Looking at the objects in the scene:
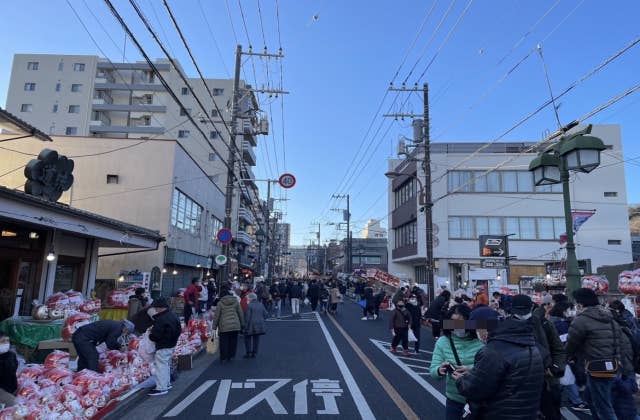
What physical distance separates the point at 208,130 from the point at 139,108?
28.1 feet

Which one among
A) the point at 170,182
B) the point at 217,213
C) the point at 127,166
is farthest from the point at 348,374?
the point at 217,213

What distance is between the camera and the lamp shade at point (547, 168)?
8.57 metres

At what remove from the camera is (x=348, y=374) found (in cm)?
846

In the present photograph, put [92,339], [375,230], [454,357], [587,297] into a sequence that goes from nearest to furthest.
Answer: [454,357]
[587,297]
[92,339]
[375,230]

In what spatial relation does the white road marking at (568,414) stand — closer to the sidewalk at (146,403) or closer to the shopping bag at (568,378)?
the shopping bag at (568,378)

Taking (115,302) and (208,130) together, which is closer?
(115,302)

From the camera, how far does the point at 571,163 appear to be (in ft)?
25.7

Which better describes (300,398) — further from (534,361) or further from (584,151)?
(584,151)

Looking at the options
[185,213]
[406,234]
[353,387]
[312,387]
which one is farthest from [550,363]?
[406,234]

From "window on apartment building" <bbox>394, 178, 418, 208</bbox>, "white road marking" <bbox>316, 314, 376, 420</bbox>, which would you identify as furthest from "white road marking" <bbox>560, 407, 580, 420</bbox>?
"window on apartment building" <bbox>394, 178, 418, 208</bbox>

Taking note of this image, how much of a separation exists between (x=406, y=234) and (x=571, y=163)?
3242 cm

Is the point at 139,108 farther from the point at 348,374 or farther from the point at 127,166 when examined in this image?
the point at 348,374

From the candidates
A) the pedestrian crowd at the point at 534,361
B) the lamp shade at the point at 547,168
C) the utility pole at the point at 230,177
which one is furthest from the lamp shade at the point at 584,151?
the utility pole at the point at 230,177

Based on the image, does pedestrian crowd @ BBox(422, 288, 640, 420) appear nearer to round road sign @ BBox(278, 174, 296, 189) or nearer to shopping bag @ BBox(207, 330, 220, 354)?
shopping bag @ BBox(207, 330, 220, 354)
